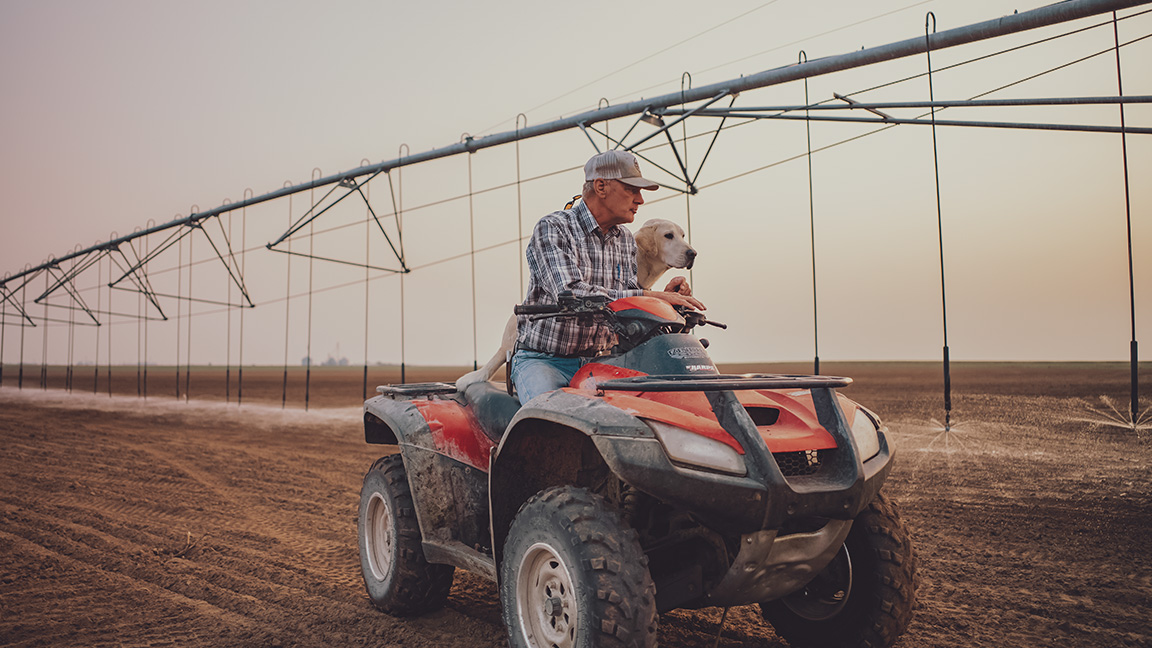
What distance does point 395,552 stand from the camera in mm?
4219

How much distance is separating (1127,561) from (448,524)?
16.3ft

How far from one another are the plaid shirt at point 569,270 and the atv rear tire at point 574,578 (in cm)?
101

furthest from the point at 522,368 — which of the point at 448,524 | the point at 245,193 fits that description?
the point at 245,193

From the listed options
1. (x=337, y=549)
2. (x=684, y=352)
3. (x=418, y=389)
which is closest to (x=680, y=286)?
(x=684, y=352)

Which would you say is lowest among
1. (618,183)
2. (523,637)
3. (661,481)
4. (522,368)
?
(523,637)

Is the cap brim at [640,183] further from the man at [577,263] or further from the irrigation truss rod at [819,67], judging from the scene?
the irrigation truss rod at [819,67]

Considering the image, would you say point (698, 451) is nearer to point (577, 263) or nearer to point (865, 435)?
point (865, 435)

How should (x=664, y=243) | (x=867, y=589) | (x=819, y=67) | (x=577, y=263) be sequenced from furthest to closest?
1. (x=819, y=67)
2. (x=664, y=243)
3. (x=577, y=263)
4. (x=867, y=589)

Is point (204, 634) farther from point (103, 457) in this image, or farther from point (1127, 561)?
point (103, 457)

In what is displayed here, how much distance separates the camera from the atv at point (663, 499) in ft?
8.57

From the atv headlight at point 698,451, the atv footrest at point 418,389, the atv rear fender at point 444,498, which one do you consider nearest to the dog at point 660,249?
the atv footrest at point 418,389

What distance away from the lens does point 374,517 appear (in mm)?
4684

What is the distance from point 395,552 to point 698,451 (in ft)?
7.46

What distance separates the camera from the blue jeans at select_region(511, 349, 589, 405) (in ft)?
11.7
